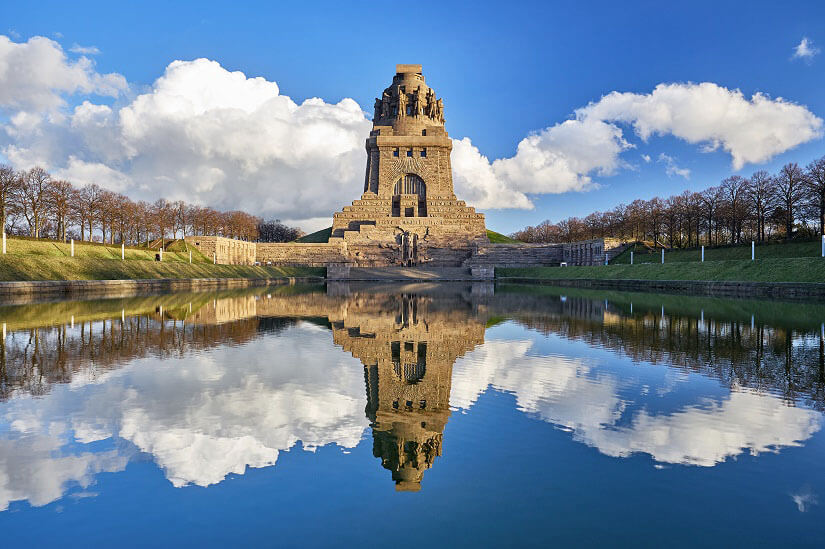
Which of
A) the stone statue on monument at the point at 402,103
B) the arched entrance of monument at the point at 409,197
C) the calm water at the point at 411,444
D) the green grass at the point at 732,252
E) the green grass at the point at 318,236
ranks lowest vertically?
the calm water at the point at 411,444

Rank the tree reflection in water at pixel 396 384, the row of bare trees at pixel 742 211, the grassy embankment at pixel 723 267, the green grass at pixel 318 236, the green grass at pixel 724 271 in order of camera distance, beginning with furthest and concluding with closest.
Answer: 1. the green grass at pixel 318 236
2. the row of bare trees at pixel 742 211
3. the grassy embankment at pixel 723 267
4. the green grass at pixel 724 271
5. the tree reflection in water at pixel 396 384

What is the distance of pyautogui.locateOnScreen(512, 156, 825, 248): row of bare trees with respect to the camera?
1845 inches

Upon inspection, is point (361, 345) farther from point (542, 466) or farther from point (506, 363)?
point (542, 466)

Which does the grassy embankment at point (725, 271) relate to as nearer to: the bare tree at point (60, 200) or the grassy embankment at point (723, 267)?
the grassy embankment at point (723, 267)

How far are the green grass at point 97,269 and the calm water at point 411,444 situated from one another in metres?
23.4

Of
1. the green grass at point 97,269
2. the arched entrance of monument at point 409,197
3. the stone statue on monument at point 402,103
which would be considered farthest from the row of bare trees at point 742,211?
the green grass at point 97,269

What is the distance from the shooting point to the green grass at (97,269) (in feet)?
98.3

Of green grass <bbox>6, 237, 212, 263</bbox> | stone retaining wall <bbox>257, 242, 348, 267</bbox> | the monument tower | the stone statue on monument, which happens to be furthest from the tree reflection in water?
the stone statue on monument

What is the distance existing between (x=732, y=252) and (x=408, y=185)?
5232cm

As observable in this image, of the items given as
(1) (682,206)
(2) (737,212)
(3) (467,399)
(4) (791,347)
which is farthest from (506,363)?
(1) (682,206)

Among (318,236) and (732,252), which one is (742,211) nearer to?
(732,252)

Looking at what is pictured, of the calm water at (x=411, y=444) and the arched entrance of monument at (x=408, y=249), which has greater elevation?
the arched entrance of monument at (x=408, y=249)

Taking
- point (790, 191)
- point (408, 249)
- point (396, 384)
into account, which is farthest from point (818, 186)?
point (396, 384)

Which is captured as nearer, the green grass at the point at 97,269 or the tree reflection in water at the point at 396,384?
the tree reflection in water at the point at 396,384
